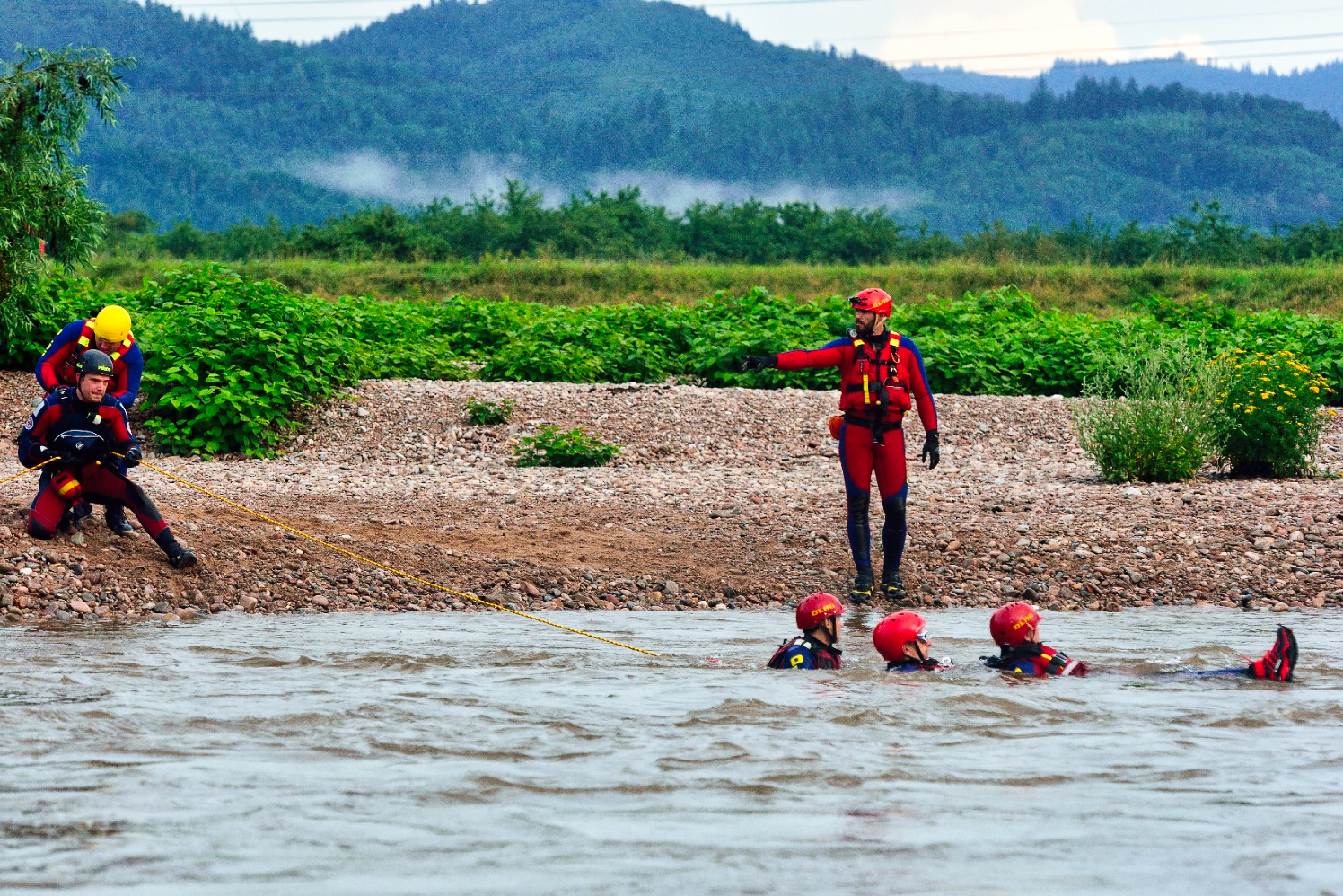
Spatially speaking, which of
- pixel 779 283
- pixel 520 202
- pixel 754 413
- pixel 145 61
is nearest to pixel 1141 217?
pixel 520 202

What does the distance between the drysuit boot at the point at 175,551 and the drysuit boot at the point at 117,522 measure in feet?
1.81

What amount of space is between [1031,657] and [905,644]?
0.62m

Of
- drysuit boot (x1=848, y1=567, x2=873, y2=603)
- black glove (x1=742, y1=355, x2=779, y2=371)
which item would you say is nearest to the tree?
black glove (x1=742, y1=355, x2=779, y2=371)

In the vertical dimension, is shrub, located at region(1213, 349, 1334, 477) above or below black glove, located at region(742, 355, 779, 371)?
below

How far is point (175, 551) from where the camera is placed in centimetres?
930

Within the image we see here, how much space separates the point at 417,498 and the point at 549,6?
505 ft

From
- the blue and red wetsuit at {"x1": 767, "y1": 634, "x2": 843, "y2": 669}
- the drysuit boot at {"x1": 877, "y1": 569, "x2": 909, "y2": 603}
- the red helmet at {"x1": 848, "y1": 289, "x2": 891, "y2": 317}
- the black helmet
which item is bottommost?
the drysuit boot at {"x1": 877, "y1": 569, "x2": 909, "y2": 603}

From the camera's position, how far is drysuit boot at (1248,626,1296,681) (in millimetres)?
7160

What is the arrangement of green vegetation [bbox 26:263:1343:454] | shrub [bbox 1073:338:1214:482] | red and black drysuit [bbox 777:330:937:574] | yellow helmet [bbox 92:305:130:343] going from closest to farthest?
yellow helmet [bbox 92:305:130:343] → red and black drysuit [bbox 777:330:937:574] → shrub [bbox 1073:338:1214:482] → green vegetation [bbox 26:263:1343:454]

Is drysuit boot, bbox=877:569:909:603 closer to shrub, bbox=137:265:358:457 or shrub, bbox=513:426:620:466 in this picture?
shrub, bbox=513:426:620:466

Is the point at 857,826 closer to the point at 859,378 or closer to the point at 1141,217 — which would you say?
the point at 859,378

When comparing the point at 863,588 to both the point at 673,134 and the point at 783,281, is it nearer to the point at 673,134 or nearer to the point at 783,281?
the point at 783,281

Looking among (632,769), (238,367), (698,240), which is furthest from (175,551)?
(698,240)

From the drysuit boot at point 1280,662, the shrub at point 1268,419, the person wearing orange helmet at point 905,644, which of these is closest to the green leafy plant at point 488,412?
the shrub at point 1268,419
